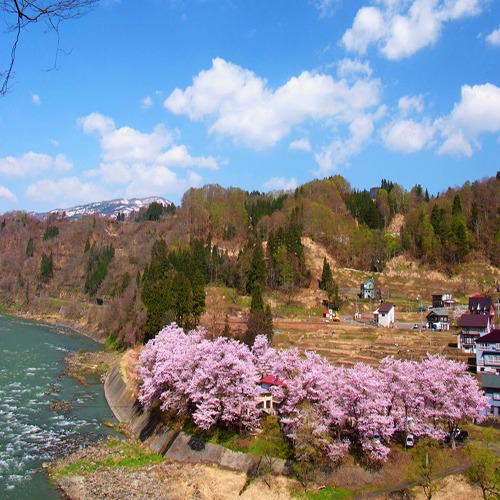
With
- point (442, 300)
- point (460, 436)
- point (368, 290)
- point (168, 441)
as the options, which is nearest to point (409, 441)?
point (460, 436)

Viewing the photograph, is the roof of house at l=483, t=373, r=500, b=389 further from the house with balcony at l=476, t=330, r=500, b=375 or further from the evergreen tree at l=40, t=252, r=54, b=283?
the evergreen tree at l=40, t=252, r=54, b=283

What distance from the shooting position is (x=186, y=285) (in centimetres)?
5575

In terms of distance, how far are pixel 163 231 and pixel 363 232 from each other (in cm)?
4980

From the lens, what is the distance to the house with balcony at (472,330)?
4516 cm

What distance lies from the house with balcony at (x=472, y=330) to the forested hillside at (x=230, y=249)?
2657 centimetres

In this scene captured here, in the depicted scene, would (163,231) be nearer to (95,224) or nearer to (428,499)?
(95,224)

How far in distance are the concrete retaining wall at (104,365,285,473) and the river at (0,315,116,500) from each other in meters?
1.34

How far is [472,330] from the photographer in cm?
4572

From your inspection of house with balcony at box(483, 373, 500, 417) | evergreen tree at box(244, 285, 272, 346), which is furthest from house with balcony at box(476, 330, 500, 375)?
evergreen tree at box(244, 285, 272, 346)

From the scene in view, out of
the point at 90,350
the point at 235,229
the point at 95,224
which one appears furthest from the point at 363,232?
the point at 95,224

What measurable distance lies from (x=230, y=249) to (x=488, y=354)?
61.1m

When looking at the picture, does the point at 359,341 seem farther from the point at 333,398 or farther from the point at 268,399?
the point at 333,398

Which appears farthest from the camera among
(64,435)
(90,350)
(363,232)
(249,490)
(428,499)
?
(363,232)

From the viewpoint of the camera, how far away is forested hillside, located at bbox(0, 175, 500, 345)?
223 ft
